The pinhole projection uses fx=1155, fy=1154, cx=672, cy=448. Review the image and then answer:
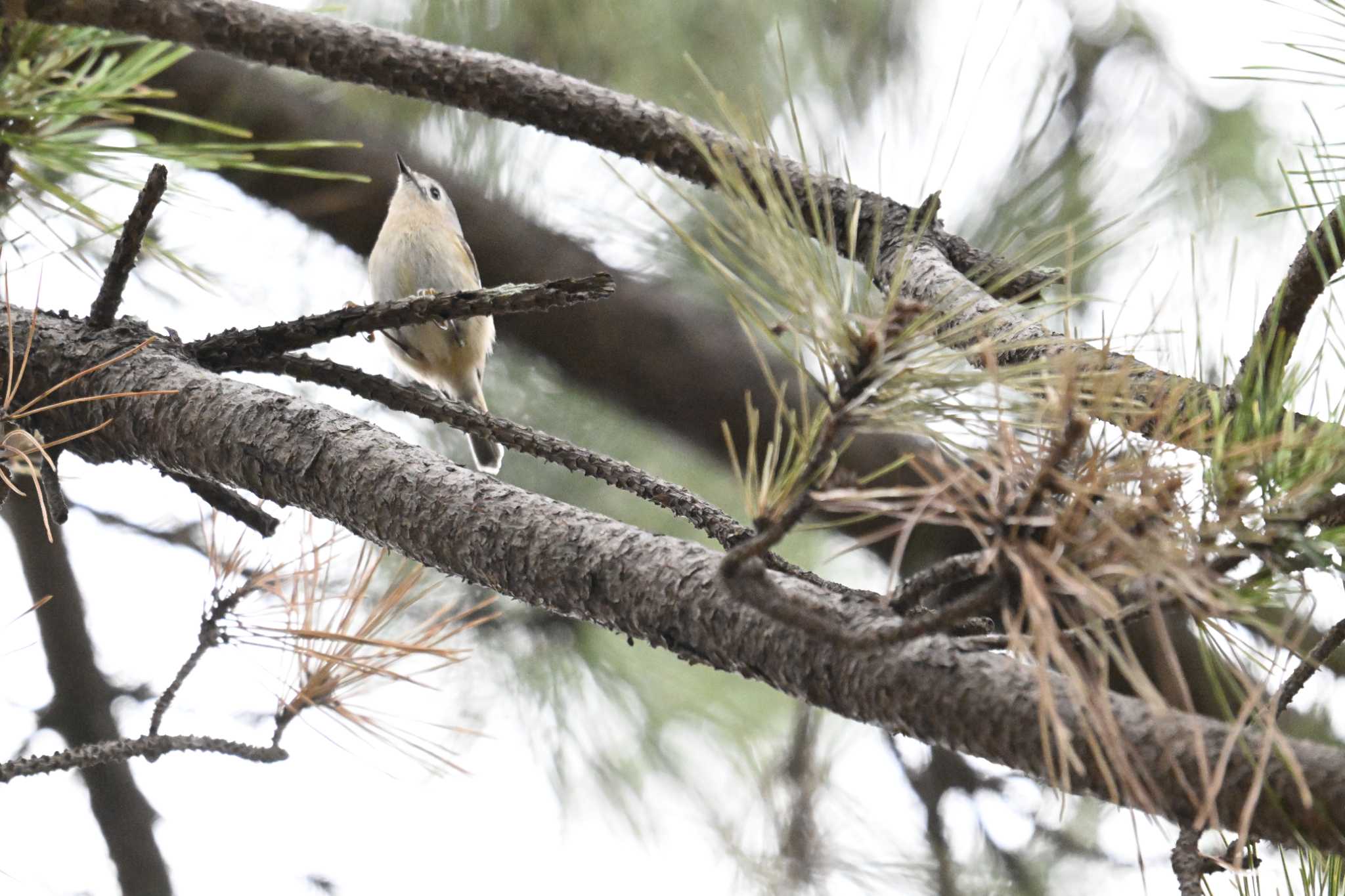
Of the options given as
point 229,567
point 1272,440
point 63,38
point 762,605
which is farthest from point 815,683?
point 63,38

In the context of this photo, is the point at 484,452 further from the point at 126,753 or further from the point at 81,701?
the point at 126,753

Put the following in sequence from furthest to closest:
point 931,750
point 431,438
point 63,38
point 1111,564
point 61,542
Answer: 1. point 431,438
2. point 931,750
3. point 61,542
4. point 63,38
5. point 1111,564

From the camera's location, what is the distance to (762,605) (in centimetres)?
42

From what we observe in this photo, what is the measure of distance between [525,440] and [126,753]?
339mm

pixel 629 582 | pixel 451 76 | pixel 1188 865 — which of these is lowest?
pixel 1188 865

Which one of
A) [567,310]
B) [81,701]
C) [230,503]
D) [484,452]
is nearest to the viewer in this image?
[230,503]

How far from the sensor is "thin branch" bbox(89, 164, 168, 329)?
26.5 inches

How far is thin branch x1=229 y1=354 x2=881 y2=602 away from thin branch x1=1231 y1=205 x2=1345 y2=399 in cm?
22

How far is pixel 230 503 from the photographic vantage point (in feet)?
2.61

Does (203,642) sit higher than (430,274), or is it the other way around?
(430,274)

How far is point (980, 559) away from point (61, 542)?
1.13m

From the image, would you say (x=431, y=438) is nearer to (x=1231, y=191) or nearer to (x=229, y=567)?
(x=229, y=567)

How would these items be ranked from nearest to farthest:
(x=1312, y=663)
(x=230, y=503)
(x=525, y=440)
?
(x=1312, y=663)
(x=525, y=440)
(x=230, y=503)

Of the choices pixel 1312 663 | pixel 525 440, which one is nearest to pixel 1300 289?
pixel 1312 663
